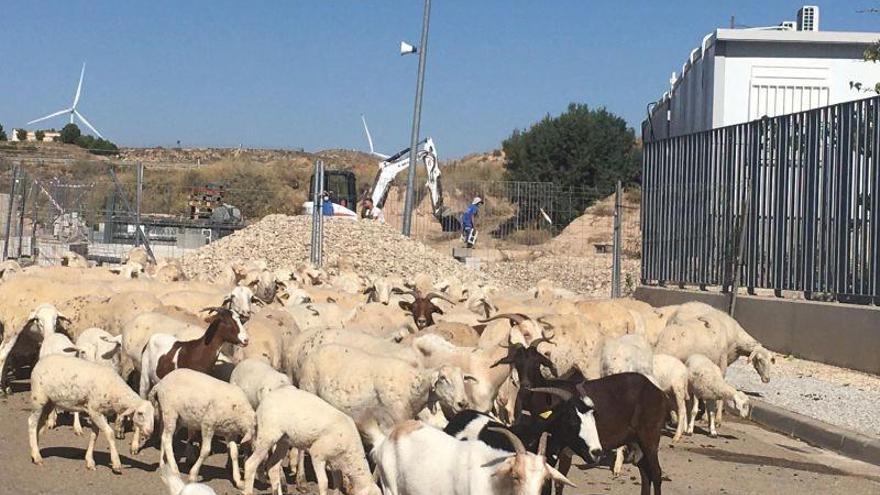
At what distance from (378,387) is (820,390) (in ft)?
24.8

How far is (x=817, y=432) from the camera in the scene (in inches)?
503

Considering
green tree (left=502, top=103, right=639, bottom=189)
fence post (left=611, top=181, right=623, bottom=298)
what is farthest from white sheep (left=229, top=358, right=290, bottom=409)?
green tree (left=502, top=103, right=639, bottom=189)

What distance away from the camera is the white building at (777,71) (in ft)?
96.5

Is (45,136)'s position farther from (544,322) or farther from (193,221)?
(544,322)

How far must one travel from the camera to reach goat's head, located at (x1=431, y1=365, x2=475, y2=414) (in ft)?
30.0

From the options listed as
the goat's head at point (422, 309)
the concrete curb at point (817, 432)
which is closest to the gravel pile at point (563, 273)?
the goat's head at point (422, 309)

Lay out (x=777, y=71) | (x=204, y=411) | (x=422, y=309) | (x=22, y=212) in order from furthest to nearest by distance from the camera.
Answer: (x=777, y=71) → (x=22, y=212) → (x=422, y=309) → (x=204, y=411)

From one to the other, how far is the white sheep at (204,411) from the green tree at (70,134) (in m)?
78.2

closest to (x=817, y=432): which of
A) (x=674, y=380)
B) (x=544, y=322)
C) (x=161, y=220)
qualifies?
(x=674, y=380)

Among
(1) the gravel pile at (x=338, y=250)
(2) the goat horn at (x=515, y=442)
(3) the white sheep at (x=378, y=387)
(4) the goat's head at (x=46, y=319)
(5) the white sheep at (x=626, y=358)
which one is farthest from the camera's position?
(1) the gravel pile at (x=338, y=250)

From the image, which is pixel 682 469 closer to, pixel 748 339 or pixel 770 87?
pixel 748 339

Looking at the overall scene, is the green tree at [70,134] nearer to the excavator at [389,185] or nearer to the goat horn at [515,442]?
the excavator at [389,185]

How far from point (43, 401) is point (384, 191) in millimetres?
31844

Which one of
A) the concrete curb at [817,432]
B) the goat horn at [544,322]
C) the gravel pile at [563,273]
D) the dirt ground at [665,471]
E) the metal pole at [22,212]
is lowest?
the dirt ground at [665,471]
